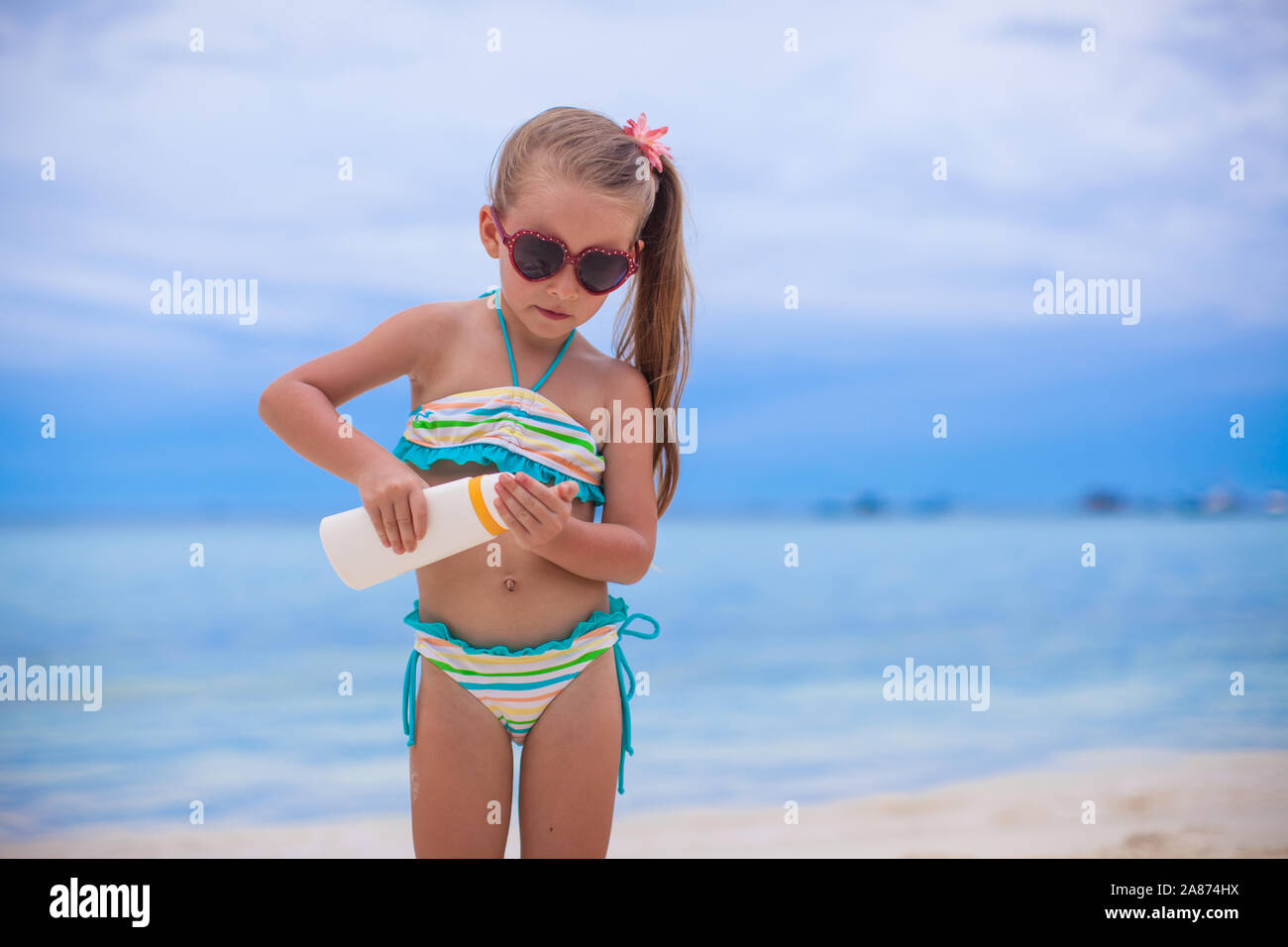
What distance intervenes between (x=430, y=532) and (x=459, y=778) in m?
0.31

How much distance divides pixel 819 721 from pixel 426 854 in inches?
99.8

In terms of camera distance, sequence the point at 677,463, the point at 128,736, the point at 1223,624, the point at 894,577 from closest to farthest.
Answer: the point at 677,463 < the point at 128,736 < the point at 1223,624 < the point at 894,577

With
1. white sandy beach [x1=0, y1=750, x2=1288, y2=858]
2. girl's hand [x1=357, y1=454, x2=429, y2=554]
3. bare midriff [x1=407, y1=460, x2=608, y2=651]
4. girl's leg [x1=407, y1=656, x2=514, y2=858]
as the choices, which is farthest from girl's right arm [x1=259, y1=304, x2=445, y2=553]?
white sandy beach [x1=0, y1=750, x2=1288, y2=858]

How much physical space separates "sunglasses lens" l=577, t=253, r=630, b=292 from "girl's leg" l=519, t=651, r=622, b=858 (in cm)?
48

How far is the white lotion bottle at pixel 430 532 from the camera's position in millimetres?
1115

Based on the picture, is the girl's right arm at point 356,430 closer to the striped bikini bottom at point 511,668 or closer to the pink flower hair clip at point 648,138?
the striped bikini bottom at point 511,668

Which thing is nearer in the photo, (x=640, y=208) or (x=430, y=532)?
(x=430, y=532)

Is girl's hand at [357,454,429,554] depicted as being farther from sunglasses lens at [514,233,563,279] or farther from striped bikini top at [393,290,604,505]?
sunglasses lens at [514,233,563,279]

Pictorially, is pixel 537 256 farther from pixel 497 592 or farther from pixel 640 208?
pixel 497 592

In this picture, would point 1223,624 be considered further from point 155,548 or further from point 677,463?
point 155,548

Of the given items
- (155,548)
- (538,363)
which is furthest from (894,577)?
(538,363)

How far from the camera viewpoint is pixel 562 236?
→ 1.24 meters

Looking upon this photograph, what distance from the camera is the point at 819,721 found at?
11.7 feet

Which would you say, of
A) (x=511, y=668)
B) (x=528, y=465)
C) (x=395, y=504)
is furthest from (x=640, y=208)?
(x=511, y=668)
